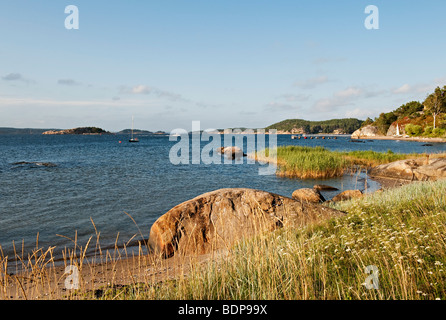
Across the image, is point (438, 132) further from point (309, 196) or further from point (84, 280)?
point (84, 280)

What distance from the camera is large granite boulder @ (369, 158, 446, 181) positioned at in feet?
68.1

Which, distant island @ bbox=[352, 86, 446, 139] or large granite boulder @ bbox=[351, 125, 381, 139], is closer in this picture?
distant island @ bbox=[352, 86, 446, 139]

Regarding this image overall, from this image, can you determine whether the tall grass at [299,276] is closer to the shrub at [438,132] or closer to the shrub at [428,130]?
the shrub at [438,132]

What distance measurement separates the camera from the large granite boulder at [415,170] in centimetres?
2077

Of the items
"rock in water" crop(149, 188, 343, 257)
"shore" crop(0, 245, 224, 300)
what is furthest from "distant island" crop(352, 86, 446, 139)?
"shore" crop(0, 245, 224, 300)

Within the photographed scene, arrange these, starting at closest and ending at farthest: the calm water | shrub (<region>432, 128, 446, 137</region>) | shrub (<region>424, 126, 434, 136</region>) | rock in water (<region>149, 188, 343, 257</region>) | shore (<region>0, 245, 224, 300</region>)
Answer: shore (<region>0, 245, 224, 300</region>) < rock in water (<region>149, 188, 343, 257</region>) < the calm water < shrub (<region>432, 128, 446, 137</region>) < shrub (<region>424, 126, 434, 136</region>)

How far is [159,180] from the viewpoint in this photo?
2473cm

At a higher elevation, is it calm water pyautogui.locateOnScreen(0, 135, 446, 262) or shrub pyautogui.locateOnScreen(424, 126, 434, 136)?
shrub pyautogui.locateOnScreen(424, 126, 434, 136)

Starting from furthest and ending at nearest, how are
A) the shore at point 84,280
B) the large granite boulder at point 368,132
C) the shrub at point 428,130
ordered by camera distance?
the large granite boulder at point 368,132
the shrub at point 428,130
the shore at point 84,280

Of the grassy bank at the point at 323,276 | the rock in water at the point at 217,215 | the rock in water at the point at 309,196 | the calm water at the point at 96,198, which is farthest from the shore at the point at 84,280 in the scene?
the rock in water at the point at 309,196

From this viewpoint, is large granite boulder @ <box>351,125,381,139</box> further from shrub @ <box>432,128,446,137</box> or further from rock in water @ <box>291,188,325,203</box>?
rock in water @ <box>291,188,325,203</box>
